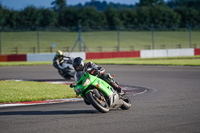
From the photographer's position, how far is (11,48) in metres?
37.8

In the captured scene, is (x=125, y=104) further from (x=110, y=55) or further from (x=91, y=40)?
(x=91, y=40)

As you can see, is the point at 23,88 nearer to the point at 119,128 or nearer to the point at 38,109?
the point at 38,109

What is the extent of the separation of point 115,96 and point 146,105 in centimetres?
128

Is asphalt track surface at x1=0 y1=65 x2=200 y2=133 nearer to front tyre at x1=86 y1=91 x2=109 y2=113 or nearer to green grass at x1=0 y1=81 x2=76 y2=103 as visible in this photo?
front tyre at x1=86 y1=91 x2=109 y2=113

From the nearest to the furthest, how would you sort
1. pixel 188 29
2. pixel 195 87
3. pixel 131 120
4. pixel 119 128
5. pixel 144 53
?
pixel 119 128 < pixel 131 120 < pixel 195 87 < pixel 144 53 < pixel 188 29

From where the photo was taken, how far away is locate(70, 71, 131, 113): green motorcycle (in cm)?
737

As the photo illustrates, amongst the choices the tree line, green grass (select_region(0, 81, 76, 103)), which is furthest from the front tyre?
the tree line

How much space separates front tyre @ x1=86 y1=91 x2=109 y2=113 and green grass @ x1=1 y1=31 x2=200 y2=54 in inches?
1064

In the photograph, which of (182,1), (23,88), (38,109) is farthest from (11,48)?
(182,1)

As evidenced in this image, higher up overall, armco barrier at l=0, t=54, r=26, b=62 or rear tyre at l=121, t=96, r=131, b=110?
armco barrier at l=0, t=54, r=26, b=62

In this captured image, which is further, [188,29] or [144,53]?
[188,29]

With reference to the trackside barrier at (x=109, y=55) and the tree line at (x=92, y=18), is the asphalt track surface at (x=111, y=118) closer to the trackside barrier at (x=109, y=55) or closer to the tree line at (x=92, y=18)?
the trackside barrier at (x=109, y=55)

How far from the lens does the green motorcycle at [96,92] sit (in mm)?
7371

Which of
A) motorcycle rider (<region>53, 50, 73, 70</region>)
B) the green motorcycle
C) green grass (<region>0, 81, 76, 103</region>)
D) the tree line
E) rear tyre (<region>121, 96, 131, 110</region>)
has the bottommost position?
green grass (<region>0, 81, 76, 103</region>)
